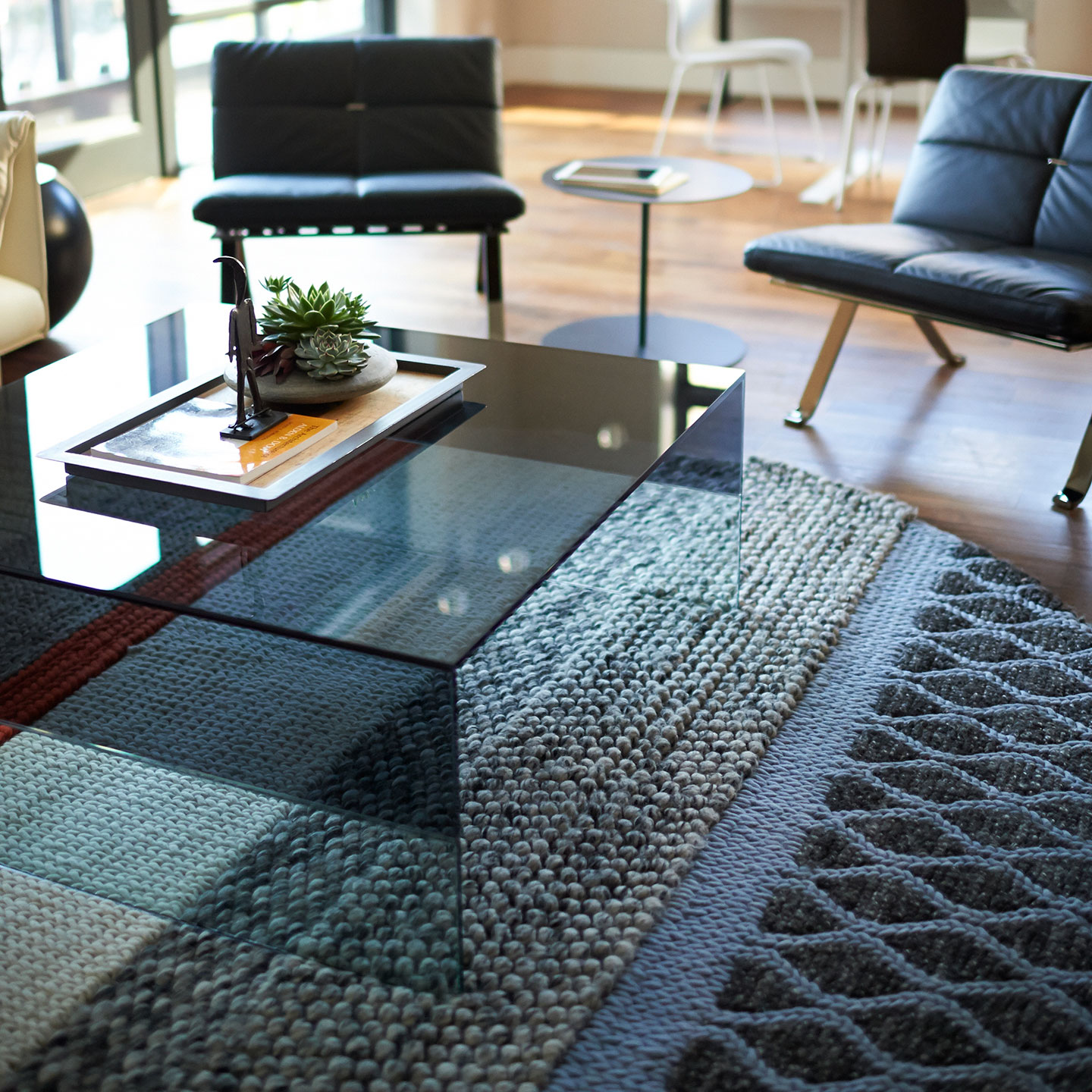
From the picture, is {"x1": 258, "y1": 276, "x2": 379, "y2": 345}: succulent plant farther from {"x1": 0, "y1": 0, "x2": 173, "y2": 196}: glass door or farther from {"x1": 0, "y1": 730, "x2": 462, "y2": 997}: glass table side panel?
{"x1": 0, "y1": 0, "x2": 173, "y2": 196}: glass door

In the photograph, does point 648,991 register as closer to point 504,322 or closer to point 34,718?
point 34,718

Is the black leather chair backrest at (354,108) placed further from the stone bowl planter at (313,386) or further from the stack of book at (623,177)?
the stone bowl planter at (313,386)

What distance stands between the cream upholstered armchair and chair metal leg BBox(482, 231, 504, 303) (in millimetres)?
1047

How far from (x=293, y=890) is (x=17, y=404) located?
3.01 ft

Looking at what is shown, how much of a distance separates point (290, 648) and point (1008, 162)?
204 centimetres

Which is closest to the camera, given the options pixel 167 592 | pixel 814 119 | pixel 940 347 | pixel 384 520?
pixel 167 592

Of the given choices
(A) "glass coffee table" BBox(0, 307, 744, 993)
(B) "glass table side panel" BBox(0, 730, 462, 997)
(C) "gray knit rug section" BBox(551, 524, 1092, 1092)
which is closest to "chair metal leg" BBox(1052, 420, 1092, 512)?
(C) "gray knit rug section" BBox(551, 524, 1092, 1092)

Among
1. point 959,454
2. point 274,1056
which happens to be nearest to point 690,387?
point 959,454

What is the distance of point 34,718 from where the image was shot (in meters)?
1.76

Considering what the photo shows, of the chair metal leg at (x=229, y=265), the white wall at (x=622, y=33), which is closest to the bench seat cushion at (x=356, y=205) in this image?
the chair metal leg at (x=229, y=265)

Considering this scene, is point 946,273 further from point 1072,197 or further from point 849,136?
point 849,136

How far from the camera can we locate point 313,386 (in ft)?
5.98

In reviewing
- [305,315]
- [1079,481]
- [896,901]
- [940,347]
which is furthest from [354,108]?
[896,901]

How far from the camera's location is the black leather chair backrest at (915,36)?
438 centimetres
